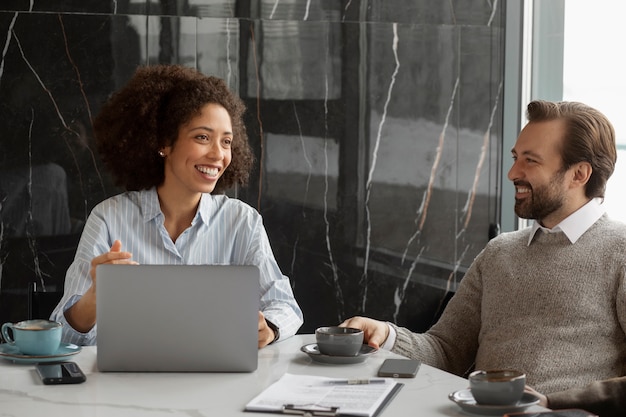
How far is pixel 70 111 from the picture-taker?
3545 millimetres

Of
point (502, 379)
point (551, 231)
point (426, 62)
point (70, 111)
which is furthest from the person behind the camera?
point (426, 62)

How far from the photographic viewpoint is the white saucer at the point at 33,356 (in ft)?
6.42

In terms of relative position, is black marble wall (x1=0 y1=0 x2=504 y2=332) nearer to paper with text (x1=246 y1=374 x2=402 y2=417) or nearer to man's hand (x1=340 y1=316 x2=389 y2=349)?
man's hand (x1=340 y1=316 x2=389 y2=349)

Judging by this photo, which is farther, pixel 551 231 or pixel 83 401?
pixel 551 231

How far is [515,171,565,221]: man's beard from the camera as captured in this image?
2414mm

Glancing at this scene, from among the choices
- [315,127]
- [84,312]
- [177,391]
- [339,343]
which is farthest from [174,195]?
[315,127]

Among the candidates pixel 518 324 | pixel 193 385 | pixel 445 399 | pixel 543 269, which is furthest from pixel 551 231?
pixel 193 385

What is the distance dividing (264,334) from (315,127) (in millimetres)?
1727

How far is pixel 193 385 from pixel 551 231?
1.08 meters

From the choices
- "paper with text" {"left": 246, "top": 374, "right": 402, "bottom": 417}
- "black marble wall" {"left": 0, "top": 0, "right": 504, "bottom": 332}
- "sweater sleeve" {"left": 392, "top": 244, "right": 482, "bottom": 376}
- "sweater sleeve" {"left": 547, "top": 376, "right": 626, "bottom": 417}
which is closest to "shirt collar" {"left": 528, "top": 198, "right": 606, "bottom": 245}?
"sweater sleeve" {"left": 392, "top": 244, "right": 482, "bottom": 376}

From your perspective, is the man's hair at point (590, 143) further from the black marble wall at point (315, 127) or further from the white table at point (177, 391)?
the black marble wall at point (315, 127)

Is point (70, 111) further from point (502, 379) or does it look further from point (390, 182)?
point (502, 379)

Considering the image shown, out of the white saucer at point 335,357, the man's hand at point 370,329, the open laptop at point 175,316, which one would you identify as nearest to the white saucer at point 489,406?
the white saucer at point 335,357

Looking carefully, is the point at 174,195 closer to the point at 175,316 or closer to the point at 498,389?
the point at 175,316
